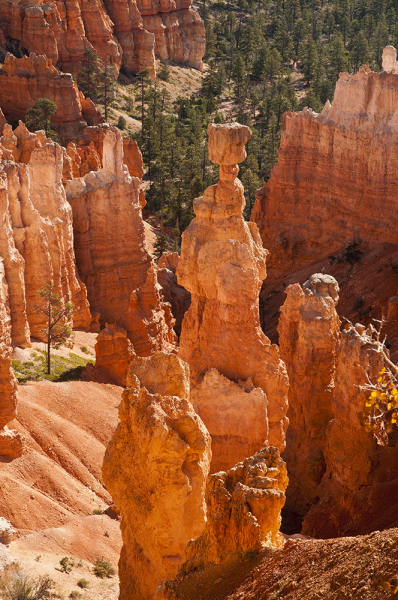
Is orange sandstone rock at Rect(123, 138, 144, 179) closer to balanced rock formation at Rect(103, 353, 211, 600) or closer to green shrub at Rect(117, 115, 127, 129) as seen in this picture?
green shrub at Rect(117, 115, 127, 129)

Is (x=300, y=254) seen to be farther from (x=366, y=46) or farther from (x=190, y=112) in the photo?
(x=366, y=46)

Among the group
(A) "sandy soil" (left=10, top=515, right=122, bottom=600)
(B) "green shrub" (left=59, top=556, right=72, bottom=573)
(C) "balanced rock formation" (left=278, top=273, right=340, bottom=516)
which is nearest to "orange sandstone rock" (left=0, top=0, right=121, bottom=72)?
(C) "balanced rock formation" (left=278, top=273, right=340, bottom=516)

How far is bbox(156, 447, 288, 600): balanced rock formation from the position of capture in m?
11.4

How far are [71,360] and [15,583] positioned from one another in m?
15.9

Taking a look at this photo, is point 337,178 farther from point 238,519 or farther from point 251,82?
point 251,82

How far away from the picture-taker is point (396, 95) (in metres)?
41.2

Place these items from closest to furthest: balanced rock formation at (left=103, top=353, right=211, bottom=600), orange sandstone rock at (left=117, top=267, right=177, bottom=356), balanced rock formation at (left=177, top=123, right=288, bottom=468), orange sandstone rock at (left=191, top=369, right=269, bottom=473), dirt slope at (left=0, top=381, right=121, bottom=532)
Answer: balanced rock formation at (left=103, top=353, right=211, bottom=600) < orange sandstone rock at (left=191, top=369, right=269, bottom=473) < balanced rock formation at (left=177, top=123, right=288, bottom=468) < dirt slope at (left=0, top=381, right=121, bottom=532) < orange sandstone rock at (left=117, top=267, right=177, bottom=356)

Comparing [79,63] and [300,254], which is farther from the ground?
[79,63]

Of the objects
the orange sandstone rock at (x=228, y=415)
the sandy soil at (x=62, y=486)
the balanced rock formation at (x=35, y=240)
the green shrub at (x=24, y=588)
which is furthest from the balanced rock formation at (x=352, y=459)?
the balanced rock formation at (x=35, y=240)

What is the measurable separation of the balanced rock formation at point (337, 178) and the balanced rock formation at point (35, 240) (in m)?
13.9

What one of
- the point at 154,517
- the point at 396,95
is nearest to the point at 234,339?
the point at 154,517

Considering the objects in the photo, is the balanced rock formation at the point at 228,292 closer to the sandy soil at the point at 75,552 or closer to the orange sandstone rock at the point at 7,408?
the sandy soil at the point at 75,552

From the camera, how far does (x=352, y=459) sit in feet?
65.8

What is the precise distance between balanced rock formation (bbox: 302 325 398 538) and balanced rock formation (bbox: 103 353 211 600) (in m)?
6.21
